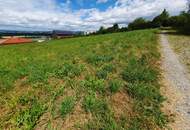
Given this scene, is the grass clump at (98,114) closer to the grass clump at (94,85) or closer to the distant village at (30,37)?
the grass clump at (94,85)

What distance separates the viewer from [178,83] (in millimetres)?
9734

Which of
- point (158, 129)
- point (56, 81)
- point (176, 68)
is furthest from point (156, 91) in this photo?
point (176, 68)

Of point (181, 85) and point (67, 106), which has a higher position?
point (67, 106)

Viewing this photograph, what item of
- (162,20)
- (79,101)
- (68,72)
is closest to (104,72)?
(68,72)

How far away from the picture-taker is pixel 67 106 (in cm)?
612

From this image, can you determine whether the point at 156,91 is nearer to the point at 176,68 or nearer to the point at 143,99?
the point at 143,99

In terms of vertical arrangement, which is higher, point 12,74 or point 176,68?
point 12,74

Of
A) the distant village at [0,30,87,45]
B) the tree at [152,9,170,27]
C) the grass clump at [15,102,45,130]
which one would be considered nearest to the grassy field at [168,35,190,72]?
the grass clump at [15,102,45,130]

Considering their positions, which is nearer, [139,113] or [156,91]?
[139,113]

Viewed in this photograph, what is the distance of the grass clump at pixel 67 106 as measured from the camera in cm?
591

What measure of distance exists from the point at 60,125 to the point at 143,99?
10.6 ft

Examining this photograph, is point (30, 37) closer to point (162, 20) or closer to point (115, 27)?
point (115, 27)

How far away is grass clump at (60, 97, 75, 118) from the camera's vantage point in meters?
5.91

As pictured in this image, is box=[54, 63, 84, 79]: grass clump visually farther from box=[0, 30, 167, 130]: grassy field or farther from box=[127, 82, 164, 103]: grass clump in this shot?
box=[127, 82, 164, 103]: grass clump
